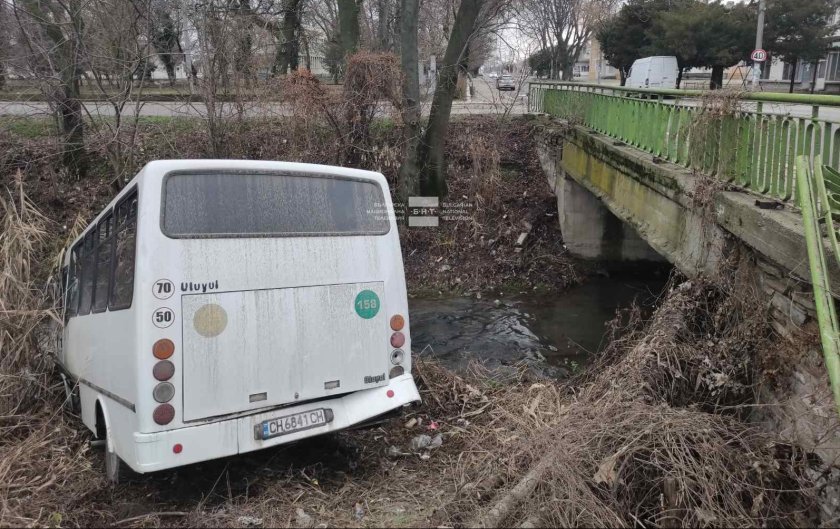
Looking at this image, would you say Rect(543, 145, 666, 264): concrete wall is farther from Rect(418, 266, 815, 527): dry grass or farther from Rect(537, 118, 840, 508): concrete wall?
Rect(418, 266, 815, 527): dry grass

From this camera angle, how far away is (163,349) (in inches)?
177

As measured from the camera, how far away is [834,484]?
13.0ft

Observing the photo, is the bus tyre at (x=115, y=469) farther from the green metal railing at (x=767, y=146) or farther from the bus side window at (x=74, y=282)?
the green metal railing at (x=767, y=146)

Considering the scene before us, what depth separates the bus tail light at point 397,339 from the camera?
220 inches

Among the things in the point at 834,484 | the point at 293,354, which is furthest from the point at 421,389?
the point at 834,484

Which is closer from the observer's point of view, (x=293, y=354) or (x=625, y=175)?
(x=293, y=354)

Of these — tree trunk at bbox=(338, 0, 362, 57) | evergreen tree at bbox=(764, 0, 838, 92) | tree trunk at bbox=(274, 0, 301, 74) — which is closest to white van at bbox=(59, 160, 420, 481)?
tree trunk at bbox=(338, 0, 362, 57)

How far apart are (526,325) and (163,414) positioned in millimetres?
8340

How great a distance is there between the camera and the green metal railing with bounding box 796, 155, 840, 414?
3658 millimetres

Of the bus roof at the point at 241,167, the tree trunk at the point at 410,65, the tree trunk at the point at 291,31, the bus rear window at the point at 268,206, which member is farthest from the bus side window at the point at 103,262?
the tree trunk at the point at 291,31

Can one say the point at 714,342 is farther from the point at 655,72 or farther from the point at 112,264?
the point at 655,72

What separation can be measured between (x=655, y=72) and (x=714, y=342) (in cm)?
3043

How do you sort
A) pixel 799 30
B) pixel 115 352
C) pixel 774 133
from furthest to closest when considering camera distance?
pixel 799 30
pixel 774 133
pixel 115 352

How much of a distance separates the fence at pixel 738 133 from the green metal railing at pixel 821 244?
0.44 metres
